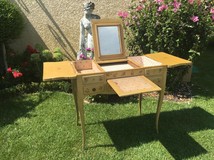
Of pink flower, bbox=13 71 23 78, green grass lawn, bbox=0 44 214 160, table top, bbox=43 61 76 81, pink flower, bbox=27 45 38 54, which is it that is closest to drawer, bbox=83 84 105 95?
table top, bbox=43 61 76 81

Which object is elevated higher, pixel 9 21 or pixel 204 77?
pixel 9 21

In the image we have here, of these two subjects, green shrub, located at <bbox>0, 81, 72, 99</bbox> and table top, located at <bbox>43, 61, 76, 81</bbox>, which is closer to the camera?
table top, located at <bbox>43, 61, 76, 81</bbox>

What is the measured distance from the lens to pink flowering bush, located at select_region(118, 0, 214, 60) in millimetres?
5480

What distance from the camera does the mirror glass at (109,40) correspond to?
13.6 ft

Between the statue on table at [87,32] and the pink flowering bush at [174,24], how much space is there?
799mm

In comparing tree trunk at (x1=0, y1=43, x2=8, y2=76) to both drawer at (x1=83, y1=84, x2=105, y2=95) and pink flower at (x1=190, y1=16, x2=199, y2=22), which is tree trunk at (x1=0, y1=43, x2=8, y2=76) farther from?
pink flower at (x1=190, y1=16, x2=199, y2=22)

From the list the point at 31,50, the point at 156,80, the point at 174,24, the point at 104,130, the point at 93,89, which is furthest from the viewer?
the point at 31,50

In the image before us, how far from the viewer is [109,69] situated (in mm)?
4059

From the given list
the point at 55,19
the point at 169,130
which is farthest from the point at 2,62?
the point at 169,130

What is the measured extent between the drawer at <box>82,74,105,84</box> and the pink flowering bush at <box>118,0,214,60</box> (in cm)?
237

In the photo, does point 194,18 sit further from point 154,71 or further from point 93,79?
point 93,79

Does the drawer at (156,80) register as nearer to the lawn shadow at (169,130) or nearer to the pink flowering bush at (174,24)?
the lawn shadow at (169,130)

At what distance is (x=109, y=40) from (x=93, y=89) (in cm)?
91

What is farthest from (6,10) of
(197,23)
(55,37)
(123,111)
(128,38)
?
(197,23)
